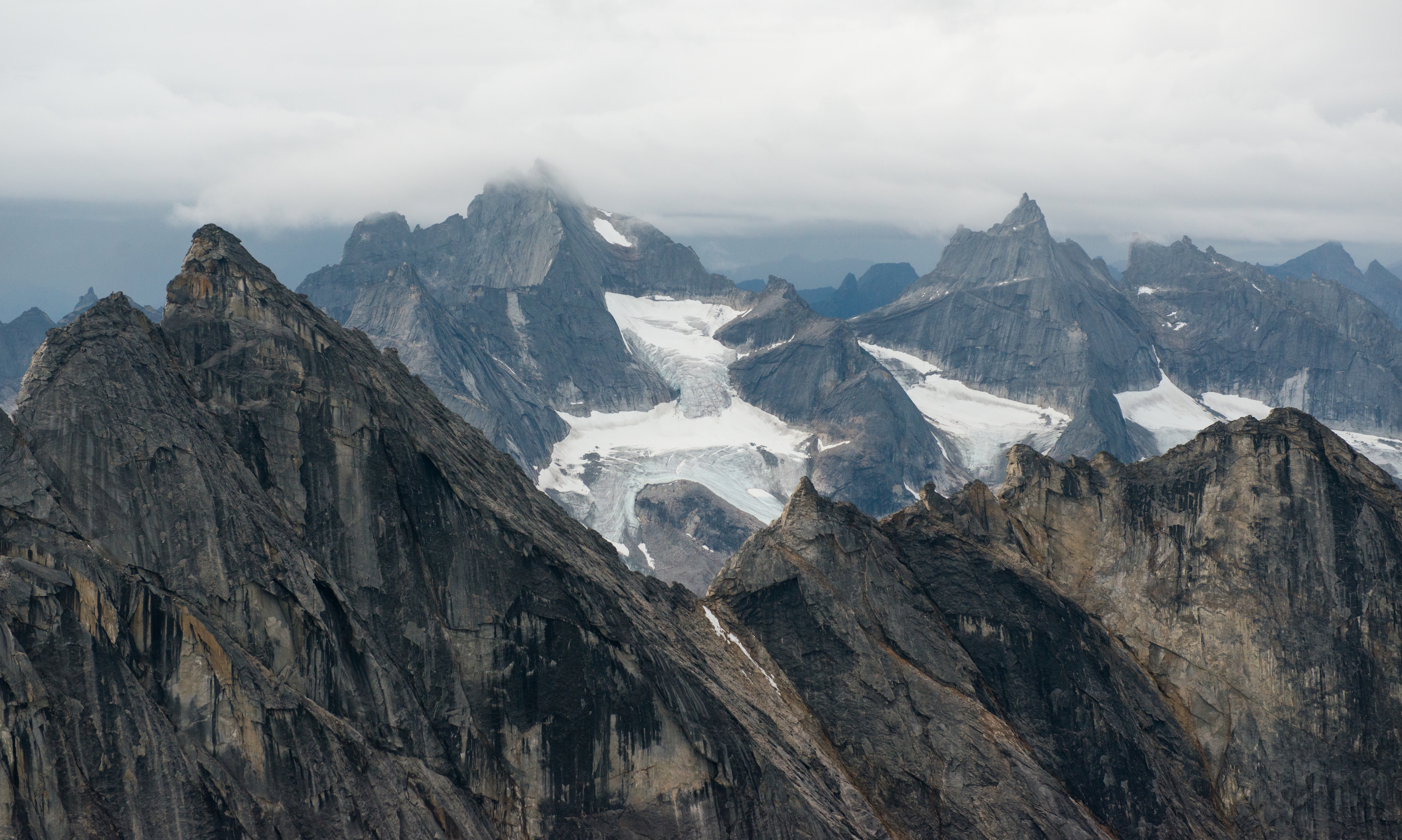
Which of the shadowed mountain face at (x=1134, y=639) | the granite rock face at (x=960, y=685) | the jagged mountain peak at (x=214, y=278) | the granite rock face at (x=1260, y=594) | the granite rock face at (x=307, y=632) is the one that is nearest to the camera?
the granite rock face at (x=307, y=632)

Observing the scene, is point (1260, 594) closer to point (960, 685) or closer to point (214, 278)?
point (960, 685)

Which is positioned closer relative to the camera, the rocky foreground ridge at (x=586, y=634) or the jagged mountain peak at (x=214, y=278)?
the rocky foreground ridge at (x=586, y=634)

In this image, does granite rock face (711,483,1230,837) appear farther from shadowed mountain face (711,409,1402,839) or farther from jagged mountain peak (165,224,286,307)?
jagged mountain peak (165,224,286,307)

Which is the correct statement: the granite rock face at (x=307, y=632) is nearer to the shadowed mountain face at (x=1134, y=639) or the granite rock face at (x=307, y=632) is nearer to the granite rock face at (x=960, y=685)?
the granite rock face at (x=960, y=685)

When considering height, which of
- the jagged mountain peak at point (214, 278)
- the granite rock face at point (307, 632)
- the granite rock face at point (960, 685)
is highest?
the jagged mountain peak at point (214, 278)

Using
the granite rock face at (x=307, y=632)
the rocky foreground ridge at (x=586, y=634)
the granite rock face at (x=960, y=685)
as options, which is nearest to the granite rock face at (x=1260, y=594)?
the rocky foreground ridge at (x=586, y=634)

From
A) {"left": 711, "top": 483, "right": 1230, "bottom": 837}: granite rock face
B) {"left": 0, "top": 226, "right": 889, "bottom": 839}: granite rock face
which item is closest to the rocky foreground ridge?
{"left": 0, "top": 226, "right": 889, "bottom": 839}: granite rock face
